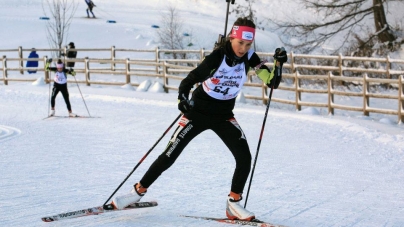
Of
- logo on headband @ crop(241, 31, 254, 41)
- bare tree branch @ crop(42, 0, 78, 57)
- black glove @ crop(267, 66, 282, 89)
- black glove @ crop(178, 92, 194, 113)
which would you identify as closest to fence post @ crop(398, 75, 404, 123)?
black glove @ crop(267, 66, 282, 89)

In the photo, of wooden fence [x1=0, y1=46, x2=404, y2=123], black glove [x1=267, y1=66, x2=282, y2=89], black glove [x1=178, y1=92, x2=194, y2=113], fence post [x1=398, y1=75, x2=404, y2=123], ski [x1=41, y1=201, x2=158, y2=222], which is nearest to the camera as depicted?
black glove [x1=178, y1=92, x2=194, y2=113]

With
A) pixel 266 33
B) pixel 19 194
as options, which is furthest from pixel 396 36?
pixel 266 33

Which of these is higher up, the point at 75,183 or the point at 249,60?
the point at 249,60

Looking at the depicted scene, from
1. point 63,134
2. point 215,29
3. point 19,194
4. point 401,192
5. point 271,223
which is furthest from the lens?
point 215,29

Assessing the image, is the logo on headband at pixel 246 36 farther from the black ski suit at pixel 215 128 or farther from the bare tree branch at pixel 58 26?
the bare tree branch at pixel 58 26

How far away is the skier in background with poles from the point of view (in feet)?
20.1

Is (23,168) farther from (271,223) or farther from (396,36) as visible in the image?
(396,36)

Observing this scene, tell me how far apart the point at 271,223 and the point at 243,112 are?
1081 centimetres

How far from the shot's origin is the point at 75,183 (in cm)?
830

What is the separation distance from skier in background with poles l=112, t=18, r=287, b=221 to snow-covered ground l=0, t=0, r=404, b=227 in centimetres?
34

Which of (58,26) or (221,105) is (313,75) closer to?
→ (221,105)

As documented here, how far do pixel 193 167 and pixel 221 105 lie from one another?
338cm

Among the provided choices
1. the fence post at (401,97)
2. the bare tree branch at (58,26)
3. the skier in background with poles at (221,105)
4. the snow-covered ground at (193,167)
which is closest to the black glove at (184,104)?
the skier in background with poles at (221,105)

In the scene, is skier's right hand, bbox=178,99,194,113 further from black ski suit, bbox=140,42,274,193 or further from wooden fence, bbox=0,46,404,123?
wooden fence, bbox=0,46,404,123
